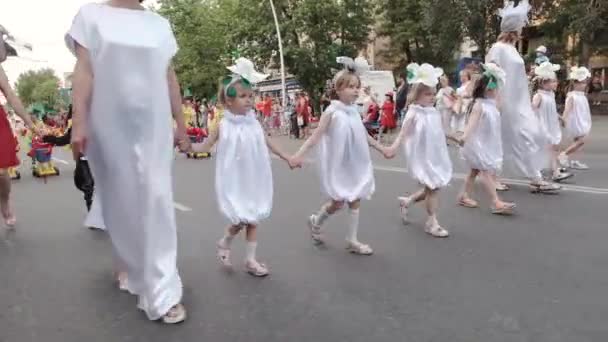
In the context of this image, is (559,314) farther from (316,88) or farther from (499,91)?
(316,88)

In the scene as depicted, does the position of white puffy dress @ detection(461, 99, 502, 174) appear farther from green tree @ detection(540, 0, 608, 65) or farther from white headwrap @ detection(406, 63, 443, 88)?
green tree @ detection(540, 0, 608, 65)

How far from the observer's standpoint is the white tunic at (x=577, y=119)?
10469mm

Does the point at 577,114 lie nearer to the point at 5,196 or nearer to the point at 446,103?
the point at 446,103

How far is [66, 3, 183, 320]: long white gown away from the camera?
11.9 ft

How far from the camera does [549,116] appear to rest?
9.44 metres

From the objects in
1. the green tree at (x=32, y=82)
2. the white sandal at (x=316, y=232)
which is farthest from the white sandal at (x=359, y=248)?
the green tree at (x=32, y=82)

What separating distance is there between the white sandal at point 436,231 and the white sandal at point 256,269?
1.95 m

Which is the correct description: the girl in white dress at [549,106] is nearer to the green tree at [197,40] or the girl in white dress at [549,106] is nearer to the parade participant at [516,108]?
the parade participant at [516,108]

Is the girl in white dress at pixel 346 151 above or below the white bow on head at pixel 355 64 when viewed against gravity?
below

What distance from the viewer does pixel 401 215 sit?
7.07 metres

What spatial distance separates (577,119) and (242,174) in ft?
25.1

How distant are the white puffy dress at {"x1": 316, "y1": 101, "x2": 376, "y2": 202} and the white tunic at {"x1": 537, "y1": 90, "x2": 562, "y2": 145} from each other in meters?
4.65

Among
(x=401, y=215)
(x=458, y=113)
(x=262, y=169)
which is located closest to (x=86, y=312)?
(x=262, y=169)

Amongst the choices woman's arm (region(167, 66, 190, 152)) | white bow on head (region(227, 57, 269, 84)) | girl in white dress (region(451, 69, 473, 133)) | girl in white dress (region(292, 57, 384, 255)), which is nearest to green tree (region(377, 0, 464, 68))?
girl in white dress (region(451, 69, 473, 133))
